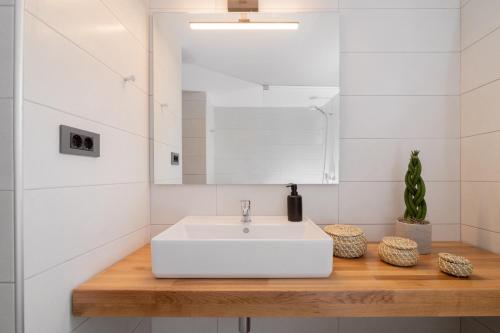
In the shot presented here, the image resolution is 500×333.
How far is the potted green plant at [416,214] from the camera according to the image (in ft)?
4.03

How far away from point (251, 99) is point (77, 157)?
0.86m

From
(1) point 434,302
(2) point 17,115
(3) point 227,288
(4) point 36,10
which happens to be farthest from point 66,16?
(1) point 434,302

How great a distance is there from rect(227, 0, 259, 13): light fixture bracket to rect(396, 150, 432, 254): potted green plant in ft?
3.65

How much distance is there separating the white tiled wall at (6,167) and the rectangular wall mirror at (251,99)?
78 cm

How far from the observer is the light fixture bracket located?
140 cm

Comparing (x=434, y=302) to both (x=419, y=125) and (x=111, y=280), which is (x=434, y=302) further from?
(x=111, y=280)

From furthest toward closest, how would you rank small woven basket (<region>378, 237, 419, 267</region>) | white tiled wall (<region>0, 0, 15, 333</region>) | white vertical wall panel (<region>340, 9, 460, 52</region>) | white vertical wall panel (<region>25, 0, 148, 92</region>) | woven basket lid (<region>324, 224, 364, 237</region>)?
white vertical wall panel (<region>340, 9, 460, 52</region>) < woven basket lid (<region>324, 224, 364, 237</region>) < small woven basket (<region>378, 237, 419, 267</region>) < white vertical wall panel (<region>25, 0, 148, 92</region>) < white tiled wall (<region>0, 0, 15, 333</region>)

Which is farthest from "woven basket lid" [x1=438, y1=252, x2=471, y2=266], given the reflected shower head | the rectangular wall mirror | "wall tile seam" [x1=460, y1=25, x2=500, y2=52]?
"wall tile seam" [x1=460, y1=25, x2=500, y2=52]

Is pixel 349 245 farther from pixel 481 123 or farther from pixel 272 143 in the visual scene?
pixel 481 123

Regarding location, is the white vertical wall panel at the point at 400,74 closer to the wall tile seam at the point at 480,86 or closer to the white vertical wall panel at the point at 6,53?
the wall tile seam at the point at 480,86

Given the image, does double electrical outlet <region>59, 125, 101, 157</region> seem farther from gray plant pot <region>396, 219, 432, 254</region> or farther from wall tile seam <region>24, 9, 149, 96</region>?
gray plant pot <region>396, 219, 432, 254</region>

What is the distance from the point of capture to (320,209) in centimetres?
145

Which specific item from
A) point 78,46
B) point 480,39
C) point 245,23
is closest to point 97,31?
point 78,46

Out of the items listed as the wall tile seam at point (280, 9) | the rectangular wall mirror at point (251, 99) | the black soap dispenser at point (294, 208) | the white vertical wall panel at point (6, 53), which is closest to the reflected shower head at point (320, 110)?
the rectangular wall mirror at point (251, 99)
